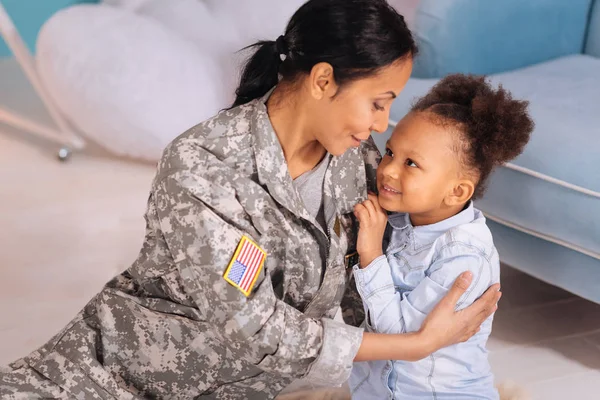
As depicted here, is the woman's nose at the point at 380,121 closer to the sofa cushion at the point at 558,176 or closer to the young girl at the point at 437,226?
the young girl at the point at 437,226

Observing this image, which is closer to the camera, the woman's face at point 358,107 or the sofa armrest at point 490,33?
the woman's face at point 358,107

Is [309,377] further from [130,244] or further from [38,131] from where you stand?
[38,131]

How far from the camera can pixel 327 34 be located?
1.17 meters

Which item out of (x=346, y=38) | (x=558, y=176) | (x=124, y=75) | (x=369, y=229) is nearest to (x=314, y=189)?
(x=369, y=229)

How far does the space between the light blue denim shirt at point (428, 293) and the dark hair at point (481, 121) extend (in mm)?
115

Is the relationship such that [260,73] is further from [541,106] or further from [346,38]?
[541,106]

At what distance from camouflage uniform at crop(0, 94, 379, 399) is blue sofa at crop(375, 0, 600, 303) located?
0.46 m

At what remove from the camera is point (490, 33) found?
7.10ft

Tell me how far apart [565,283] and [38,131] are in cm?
197

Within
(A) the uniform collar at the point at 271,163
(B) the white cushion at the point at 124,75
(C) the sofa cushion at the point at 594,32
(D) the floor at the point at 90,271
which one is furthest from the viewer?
(B) the white cushion at the point at 124,75

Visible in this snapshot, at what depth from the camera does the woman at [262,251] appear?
118cm

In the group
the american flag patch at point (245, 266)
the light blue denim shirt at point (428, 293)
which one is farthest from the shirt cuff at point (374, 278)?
the american flag patch at point (245, 266)

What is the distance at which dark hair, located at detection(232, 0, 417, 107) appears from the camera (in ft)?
3.81

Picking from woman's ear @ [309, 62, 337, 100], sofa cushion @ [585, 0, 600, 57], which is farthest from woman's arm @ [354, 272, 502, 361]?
sofa cushion @ [585, 0, 600, 57]
